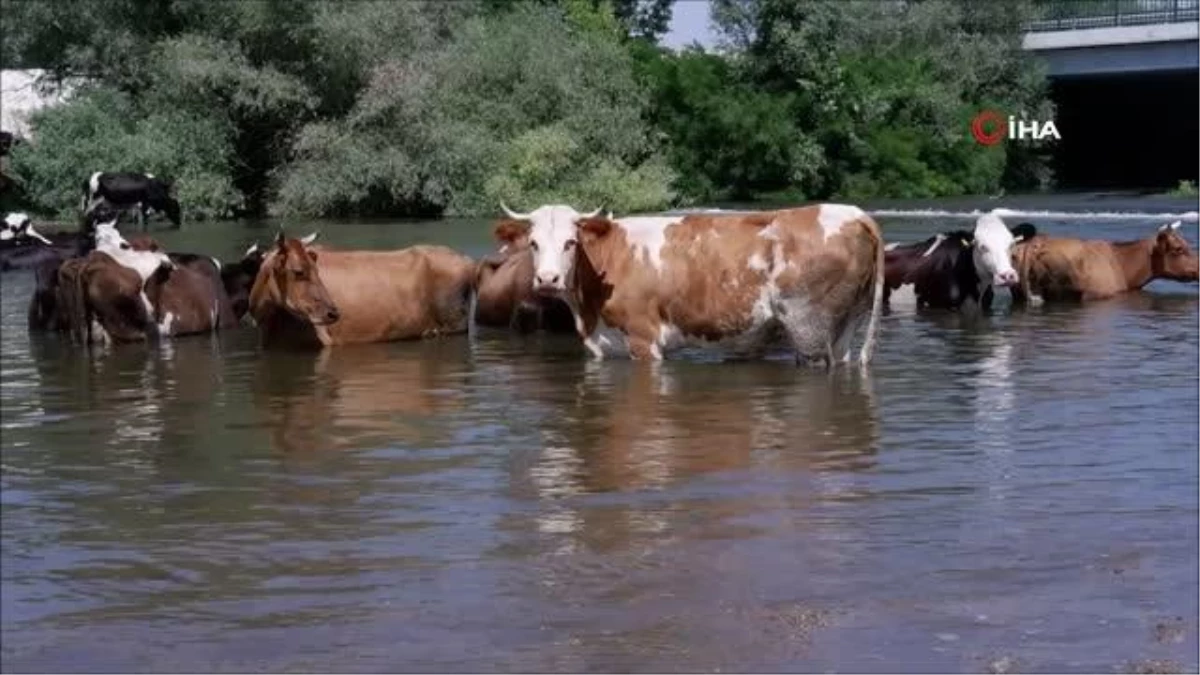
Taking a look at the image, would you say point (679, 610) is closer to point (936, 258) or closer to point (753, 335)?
point (753, 335)

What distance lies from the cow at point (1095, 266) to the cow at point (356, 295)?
6.25 metres

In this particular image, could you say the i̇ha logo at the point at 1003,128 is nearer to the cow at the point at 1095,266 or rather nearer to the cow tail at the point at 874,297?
the cow at the point at 1095,266

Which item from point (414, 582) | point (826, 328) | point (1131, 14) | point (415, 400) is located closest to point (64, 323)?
point (415, 400)

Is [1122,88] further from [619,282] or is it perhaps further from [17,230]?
[619,282]

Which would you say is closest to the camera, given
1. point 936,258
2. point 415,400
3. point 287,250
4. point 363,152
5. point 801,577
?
point 801,577

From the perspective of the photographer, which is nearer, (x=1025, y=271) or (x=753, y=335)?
(x=753, y=335)

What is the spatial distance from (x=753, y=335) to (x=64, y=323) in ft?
22.1

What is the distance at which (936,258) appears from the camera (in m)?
20.9

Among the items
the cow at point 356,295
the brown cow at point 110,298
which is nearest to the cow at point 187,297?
the brown cow at point 110,298

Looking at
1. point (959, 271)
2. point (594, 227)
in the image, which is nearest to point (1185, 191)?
point (959, 271)

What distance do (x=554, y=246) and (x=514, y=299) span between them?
285 cm

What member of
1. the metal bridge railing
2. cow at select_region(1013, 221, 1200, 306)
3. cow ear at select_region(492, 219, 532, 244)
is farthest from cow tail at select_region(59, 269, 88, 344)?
the metal bridge railing

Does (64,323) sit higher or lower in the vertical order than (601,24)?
lower

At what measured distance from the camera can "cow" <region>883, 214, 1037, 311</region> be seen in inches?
802
